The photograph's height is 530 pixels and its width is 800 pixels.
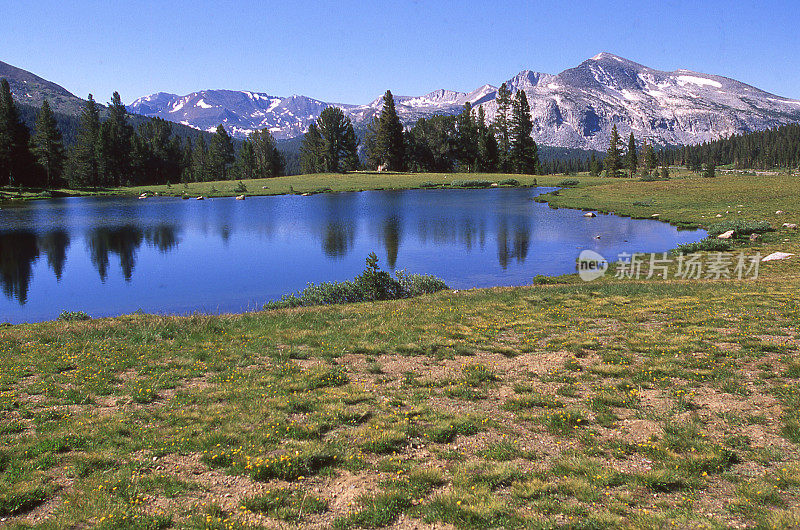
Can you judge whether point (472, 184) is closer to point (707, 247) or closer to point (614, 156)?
point (614, 156)

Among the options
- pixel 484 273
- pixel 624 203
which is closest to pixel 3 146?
pixel 484 273

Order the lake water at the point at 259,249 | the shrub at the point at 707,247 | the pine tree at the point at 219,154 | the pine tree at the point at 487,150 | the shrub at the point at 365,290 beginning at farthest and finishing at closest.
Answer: the pine tree at the point at 219,154
the pine tree at the point at 487,150
the shrub at the point at 707,247
the lake water at the point at 259,249
the shrub at the point at 365,290

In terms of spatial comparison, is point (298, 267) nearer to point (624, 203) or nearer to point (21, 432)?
point (21, 432)

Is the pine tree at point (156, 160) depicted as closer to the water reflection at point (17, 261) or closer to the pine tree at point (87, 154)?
the pine tree at point (87, 154)

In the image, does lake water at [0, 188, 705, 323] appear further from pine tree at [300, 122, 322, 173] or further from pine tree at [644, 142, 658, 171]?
pine tree at [644, 142, 658, 171]

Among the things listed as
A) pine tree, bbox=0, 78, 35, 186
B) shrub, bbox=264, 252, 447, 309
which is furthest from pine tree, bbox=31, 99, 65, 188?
shrub, bbox=264, 252, 447, 309

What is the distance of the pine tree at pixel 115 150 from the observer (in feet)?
389

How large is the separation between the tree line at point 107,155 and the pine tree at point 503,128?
73170 mm

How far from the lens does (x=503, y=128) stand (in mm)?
126562

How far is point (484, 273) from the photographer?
29.1 metres

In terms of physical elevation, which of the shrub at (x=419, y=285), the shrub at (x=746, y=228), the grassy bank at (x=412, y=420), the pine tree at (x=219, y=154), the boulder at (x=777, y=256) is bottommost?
the grassy bank at (x=412, y=420)

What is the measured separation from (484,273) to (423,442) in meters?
21.4

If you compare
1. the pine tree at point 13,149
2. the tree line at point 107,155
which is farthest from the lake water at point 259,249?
the tree line at point 107,155

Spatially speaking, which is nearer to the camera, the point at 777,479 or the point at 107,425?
the point at 777,479
